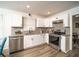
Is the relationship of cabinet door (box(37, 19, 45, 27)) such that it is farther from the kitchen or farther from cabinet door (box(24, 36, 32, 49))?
cabinet door (box(24, 36, 32, 49))

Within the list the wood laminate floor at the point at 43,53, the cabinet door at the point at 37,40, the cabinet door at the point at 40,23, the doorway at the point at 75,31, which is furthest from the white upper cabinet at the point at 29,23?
the doorway at the point at 75,31

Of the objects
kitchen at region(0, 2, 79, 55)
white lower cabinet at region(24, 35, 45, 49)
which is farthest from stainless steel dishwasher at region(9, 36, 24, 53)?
white lower cabinet at region(24, 35, 45, 49)

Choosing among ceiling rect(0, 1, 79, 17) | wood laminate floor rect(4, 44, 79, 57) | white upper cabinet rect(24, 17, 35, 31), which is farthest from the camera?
white upper cabinet rect(24, 17, 35, 31)

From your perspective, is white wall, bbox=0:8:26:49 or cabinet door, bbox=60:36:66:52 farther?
cabinet door, bbox=60:36:66:52

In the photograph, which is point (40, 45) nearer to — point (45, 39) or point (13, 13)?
point (45, 39)

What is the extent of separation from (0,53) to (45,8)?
1304 mm

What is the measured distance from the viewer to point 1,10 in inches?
57.4

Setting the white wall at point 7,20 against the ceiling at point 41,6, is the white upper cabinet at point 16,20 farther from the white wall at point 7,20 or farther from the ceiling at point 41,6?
the ceiling at point 41,6

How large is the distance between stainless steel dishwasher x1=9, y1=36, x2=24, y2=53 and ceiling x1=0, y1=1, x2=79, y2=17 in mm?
616

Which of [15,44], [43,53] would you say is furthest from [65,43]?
[15,44]

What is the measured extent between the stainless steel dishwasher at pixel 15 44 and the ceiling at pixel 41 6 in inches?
24.3

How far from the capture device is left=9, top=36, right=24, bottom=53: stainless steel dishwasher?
163 centimetres

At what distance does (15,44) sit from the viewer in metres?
1.71

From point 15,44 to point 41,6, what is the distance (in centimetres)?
99
